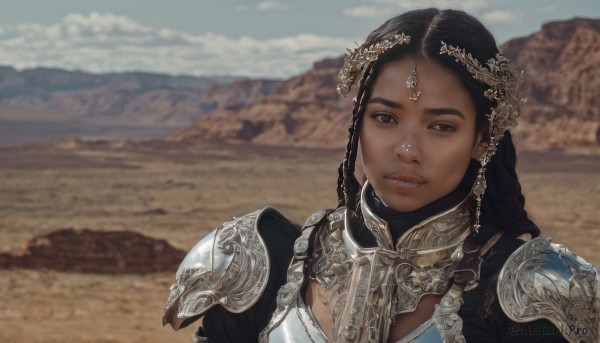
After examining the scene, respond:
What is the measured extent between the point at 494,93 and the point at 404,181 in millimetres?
297

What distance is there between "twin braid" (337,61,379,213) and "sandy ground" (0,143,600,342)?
1.46 feet

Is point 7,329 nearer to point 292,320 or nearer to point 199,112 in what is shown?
point 292,320

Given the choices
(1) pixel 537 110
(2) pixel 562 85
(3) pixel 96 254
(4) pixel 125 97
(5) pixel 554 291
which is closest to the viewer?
(5) pixel 554 291

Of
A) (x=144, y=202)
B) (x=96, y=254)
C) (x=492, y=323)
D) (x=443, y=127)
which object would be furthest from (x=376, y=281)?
(x=144, y=202)

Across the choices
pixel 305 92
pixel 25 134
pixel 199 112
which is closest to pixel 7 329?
pixel 305 92

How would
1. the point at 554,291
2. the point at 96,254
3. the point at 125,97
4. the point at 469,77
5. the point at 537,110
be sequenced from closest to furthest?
the point at 554,291 → the point at 469,77 → the point at 96,254 → the point at 537,110 → the point at 125,97

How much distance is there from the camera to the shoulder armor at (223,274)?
2271 mm

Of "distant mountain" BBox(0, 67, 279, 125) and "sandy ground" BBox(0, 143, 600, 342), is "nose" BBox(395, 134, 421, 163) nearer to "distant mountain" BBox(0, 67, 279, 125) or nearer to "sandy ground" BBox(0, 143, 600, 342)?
"sandy ground" BBox(0, 143, 600, 342)

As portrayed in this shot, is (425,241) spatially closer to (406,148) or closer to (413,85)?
(406,148)

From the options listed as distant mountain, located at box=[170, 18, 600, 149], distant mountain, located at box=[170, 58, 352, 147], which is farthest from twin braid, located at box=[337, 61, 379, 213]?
distant mountain, located at box=[170, 58, 352, 147]

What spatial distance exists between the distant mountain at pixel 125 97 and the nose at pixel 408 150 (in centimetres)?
12625

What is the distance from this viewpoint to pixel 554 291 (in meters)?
1.97

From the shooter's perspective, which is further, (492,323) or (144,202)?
(144,202)

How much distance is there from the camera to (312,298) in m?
2.20
